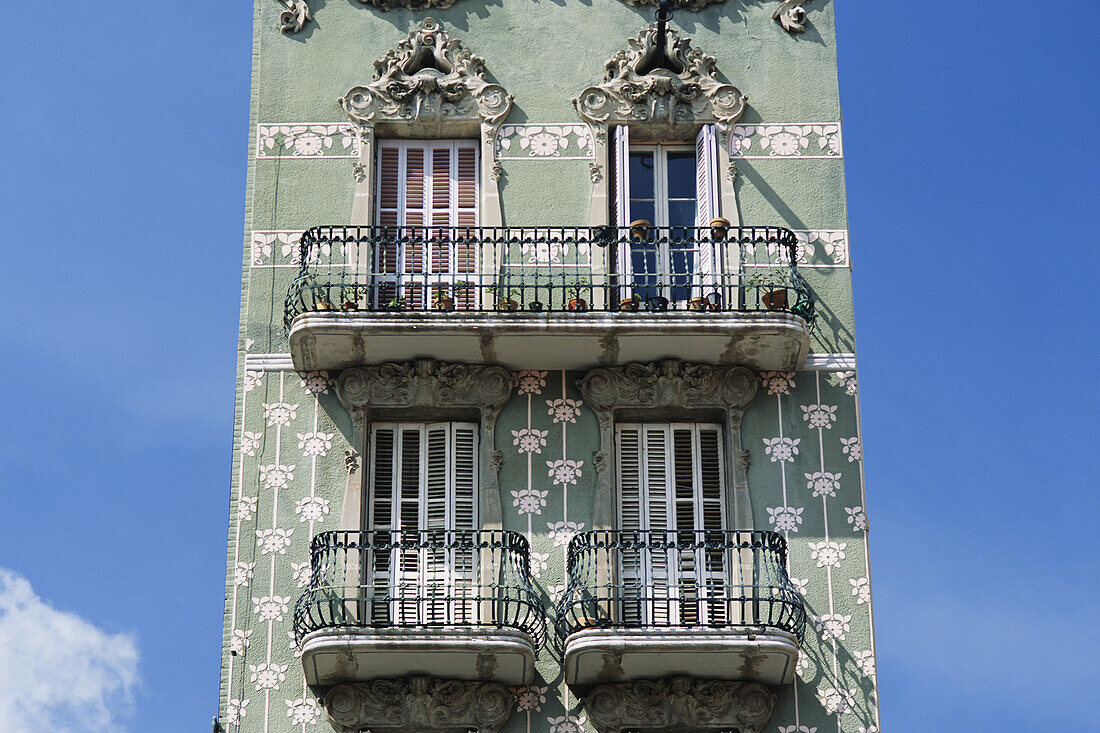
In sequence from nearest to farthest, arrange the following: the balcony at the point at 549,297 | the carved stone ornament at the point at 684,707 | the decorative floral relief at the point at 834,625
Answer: the carved stone ornament at the point at 684,707 → the decorative floral relief at the point at 834,625 → the balcony at the point at 549,297

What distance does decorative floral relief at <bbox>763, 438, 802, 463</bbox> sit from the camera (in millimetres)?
23328

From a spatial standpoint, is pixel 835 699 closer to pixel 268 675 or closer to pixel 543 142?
pixel 268 675

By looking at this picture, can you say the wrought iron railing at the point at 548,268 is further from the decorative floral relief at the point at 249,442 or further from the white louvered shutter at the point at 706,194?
the decorative floral relief at the point at 249,442

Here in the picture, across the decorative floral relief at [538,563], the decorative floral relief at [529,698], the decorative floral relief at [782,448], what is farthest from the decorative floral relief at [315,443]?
the decorative floral relief at [782,448]

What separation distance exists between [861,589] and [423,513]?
4.93 meters

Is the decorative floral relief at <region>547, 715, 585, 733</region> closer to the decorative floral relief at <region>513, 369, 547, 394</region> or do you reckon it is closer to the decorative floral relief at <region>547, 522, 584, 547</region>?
the decorative floral relief at <region>547, 522, 584, 547</region>

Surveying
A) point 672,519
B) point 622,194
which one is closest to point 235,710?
point 672,519

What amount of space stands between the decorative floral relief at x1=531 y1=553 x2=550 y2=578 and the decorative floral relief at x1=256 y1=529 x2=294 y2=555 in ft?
8.88

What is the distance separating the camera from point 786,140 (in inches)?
985

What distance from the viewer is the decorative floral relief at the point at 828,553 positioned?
22.8 m

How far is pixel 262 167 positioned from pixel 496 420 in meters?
4.37

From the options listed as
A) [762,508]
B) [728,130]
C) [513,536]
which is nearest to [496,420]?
[513,536]

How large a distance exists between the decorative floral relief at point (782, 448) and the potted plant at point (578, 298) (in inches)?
101

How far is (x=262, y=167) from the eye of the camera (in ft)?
81.6
